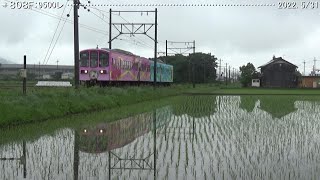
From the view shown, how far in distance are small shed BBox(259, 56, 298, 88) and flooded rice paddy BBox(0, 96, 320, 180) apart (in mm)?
59121

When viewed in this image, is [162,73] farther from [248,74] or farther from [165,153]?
[165,153]

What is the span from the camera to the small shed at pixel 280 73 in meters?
70.4

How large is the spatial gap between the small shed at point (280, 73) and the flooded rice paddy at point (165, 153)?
59121 mm

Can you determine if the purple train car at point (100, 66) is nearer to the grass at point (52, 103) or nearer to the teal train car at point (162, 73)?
the grass at point (52, 103)

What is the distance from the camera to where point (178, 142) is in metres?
9.89

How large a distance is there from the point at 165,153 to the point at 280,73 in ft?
214

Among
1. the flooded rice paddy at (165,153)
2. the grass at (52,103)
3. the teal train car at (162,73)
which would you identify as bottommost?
the flooded rice paddy at (165,153)

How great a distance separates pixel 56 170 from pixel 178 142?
12.3 ft

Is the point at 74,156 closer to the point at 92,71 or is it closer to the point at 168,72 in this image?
the point at 92,71

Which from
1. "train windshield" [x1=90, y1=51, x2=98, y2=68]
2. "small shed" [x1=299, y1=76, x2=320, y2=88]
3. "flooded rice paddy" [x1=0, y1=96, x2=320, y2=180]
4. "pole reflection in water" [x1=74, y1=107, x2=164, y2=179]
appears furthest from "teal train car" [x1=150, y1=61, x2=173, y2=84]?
"small shed" [x1=299, y1=76, x2=320, y2=88]

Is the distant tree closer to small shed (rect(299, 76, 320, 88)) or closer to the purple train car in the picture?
small shed (rect(299, 76, 320, 88))

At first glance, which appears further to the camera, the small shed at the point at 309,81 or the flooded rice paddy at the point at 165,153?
the small shed at the point at 309,81

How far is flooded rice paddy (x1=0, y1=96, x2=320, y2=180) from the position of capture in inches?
256

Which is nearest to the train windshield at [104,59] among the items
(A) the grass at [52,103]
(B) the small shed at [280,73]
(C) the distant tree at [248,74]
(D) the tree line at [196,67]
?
(A) the grass at [52,103]
